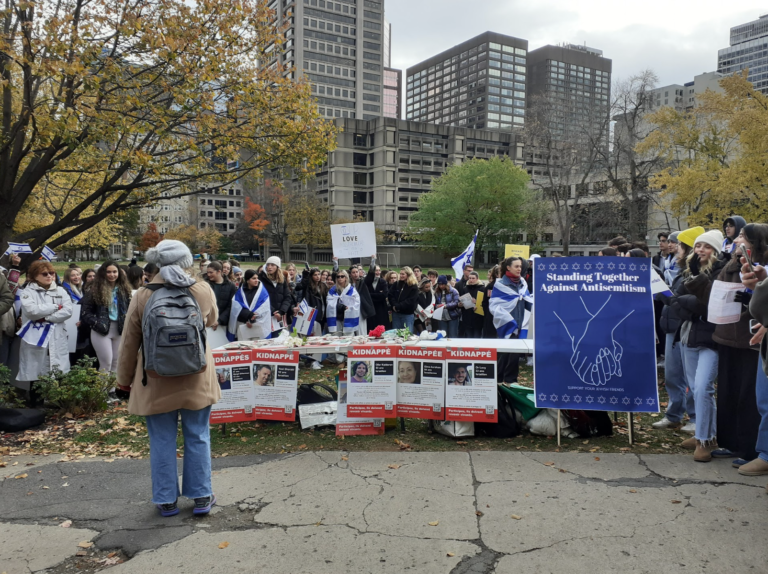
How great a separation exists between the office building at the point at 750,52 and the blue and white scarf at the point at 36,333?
19358 cm

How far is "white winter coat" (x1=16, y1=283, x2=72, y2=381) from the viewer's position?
23.7 ft

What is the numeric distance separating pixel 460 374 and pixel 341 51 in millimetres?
146735

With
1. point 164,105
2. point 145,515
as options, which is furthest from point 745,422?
point 164,105

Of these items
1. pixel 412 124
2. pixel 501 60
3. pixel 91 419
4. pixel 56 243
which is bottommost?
pixel 91 419

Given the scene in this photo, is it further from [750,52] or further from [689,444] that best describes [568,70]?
[689,444]

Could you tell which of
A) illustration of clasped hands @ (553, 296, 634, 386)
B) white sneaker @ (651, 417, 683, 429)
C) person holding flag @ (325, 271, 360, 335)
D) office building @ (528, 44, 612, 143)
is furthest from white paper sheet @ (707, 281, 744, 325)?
office building @ (528, 44, 612, 143)

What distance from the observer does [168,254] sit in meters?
4.07

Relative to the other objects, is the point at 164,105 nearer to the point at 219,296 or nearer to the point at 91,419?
the point at 219,296

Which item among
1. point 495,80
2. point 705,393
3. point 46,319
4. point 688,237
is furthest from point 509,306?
point 495,80

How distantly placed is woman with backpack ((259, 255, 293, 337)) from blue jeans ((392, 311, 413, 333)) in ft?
9.06

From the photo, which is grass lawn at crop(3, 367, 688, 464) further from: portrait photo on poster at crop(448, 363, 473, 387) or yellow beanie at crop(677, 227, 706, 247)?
yellow beanie at crop(677, 227, 706, 247)

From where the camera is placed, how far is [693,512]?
4.19m

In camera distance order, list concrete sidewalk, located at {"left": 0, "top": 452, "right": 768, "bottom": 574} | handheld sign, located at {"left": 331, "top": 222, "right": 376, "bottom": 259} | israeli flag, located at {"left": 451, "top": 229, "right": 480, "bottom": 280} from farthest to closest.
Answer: israeli flag, located at {"left": 451, "top": 229, "right": 480, "bottom": 280}, handheld sign, located at {"left": 331, "top": 222, "right": 376, "bottom": 259}, concrete sidewalk, located at {"left": 0, "top": 452, "right": 768, "bottom": 574}

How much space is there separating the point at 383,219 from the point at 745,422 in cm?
10430
